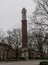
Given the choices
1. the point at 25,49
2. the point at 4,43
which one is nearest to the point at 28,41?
the point at 25,49

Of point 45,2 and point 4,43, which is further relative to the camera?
point 4,43

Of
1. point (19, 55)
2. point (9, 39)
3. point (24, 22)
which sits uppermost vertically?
point (24, 22)

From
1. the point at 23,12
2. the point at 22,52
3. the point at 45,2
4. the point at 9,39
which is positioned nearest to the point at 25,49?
the point at 22,52

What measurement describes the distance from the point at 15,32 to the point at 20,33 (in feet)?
8.51

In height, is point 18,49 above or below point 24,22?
below

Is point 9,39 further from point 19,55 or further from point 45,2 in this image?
point 45,2

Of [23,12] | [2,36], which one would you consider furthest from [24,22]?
[2,36]

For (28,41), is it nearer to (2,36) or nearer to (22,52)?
(22,52)

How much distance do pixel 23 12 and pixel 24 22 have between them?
3.86 meters

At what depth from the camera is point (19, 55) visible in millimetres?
89125

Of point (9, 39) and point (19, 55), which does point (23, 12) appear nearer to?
point (9, 39)

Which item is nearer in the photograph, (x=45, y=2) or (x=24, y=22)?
(x=45, y=2)

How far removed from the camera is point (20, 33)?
89.8m

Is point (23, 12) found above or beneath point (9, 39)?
above
